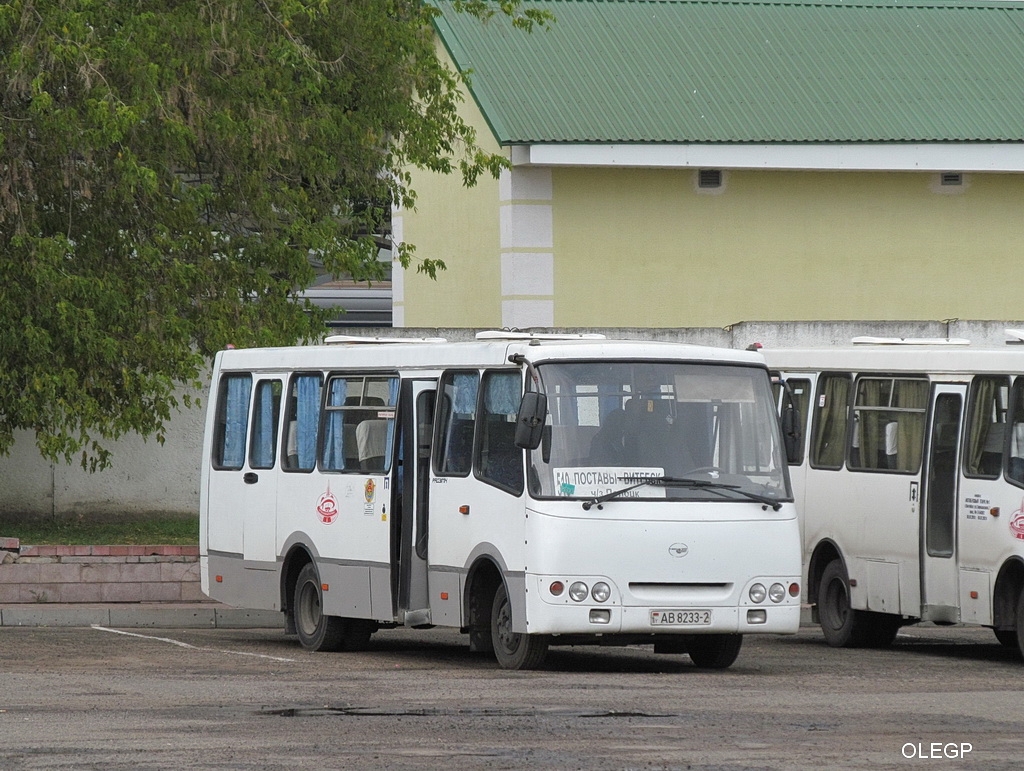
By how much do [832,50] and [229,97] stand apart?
472 inches

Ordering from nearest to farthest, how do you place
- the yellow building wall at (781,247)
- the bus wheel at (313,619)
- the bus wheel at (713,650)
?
the bus wheel at (713,650) → the bus wheel at (313,619) → the yellow building wall at (781,247)

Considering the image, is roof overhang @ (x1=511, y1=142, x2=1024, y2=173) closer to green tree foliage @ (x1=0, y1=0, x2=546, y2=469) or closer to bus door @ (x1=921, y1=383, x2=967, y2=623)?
green tree foliage @ (x1=0, y1=0, x2=546, y2=469)

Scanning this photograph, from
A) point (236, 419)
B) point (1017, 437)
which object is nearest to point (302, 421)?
point (236, 419)

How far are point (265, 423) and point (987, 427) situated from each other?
6.21 metres

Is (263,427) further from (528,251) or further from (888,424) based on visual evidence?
(528,251)

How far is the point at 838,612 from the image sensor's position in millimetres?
17969

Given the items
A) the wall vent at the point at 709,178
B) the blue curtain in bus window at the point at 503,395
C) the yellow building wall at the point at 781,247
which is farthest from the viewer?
the wall vent at the point at 709,178

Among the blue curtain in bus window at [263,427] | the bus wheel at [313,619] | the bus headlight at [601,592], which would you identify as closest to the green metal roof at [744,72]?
the blue curtain in bus window at [263,427]

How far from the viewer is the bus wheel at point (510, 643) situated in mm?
14406

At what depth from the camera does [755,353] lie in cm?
1528

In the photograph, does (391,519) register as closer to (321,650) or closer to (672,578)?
(321,650)

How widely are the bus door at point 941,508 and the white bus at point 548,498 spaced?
2077mm

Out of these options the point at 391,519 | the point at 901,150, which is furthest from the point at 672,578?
the point at 901,150

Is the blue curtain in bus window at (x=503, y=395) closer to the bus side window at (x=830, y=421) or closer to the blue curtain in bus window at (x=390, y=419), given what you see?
the blue curtain in bus window at (x=390, y=419)
